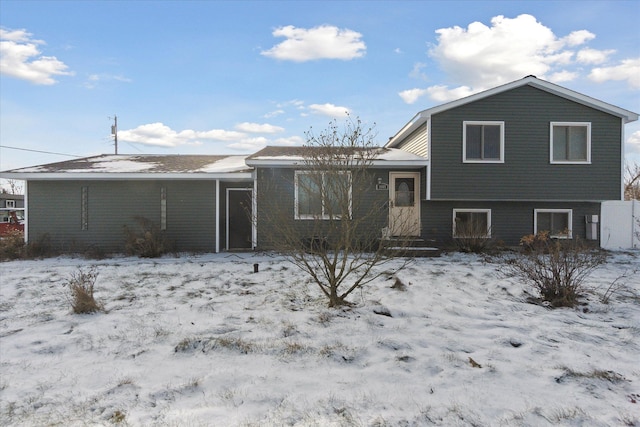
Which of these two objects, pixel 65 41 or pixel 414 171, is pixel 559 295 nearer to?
pixel 414 171

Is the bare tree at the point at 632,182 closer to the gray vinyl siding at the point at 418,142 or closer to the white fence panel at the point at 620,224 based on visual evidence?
the white fence panel at the point at 620,224

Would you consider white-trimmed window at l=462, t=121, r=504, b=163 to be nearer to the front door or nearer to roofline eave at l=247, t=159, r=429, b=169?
roofline eave at l=247, t=159, r=429, b=169

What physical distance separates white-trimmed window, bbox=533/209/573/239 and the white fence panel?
5.42 ft

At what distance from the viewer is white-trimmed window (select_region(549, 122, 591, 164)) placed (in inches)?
443

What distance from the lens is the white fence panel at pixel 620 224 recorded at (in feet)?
41.3

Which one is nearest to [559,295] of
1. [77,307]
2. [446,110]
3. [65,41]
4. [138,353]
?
[138,353]

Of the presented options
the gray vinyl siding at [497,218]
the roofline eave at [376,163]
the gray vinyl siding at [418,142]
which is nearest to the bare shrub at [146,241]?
the roofline eave at [376,163]

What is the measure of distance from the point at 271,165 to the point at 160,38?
178 inches

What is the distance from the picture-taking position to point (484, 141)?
11.3 m

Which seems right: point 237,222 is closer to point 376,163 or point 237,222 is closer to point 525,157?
point 376,163

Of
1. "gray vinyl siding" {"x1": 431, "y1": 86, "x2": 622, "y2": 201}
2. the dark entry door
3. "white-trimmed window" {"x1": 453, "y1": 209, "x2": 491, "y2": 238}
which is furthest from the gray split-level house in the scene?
the dark entry door

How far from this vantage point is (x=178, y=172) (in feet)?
36.0

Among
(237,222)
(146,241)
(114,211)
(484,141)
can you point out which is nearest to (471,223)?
(484,141)

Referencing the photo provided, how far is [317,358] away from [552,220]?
11735 millimetres
